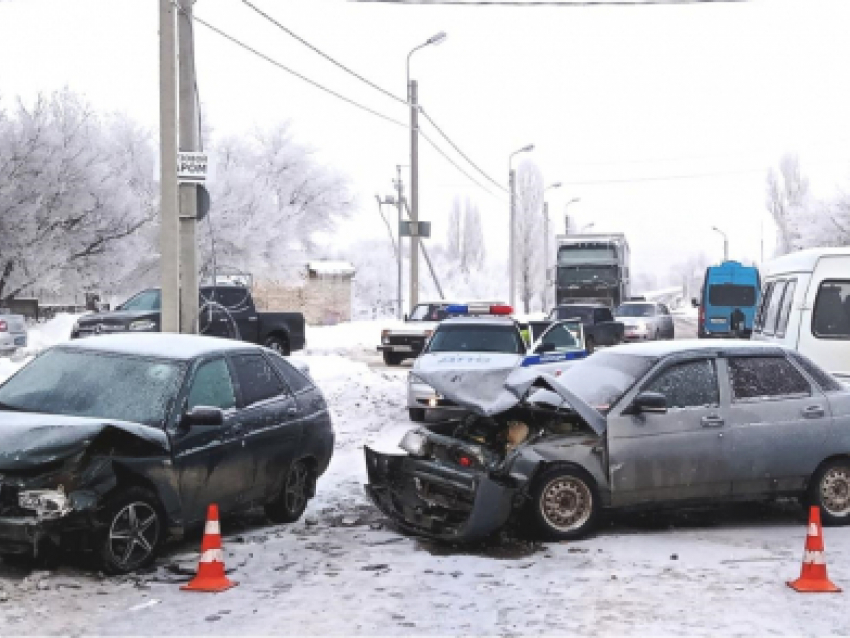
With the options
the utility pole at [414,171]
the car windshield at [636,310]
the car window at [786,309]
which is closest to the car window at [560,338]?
the car window at [786,309]

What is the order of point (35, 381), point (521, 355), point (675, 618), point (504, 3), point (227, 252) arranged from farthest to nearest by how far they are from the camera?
point (227, 252) → point (504, 3) → point (521, 355) → point (35, 381) → point (675, 618)

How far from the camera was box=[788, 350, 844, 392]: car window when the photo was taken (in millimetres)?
8820

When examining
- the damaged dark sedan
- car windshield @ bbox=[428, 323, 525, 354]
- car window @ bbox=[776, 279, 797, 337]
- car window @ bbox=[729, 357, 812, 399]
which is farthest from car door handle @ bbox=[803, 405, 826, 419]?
car windshield @ bbox=[428, 323, 525, 354]

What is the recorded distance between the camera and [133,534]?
6559 mm

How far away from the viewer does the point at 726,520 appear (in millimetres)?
8680

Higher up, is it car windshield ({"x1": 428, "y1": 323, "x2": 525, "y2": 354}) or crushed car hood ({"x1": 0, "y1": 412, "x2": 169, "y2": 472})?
car windshield ({"x1": 428, "y1": 323, "x2": 525, "y2": 354})

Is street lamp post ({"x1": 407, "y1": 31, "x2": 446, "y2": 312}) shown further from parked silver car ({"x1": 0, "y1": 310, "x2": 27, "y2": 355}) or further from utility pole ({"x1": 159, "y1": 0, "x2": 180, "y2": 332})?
utility pole ({"x1": 159, "y1": 0, "x2": 180, "y2": 332})

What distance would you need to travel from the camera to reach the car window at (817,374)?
882cm

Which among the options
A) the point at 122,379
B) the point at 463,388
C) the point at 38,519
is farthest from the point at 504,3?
the point at 38,519

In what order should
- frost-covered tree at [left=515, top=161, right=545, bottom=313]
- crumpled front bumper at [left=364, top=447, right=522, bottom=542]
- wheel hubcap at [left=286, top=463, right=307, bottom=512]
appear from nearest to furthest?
crumpled front bumper at [left=364, top=447, right=522, bottom=542] < wheel hubcap at [left=286, top=463, right=307, bottom=512] < frost-covered tree at [left=515, top=161, right=545, bottom=313]

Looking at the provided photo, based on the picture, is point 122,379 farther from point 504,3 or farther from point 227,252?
point 227,252

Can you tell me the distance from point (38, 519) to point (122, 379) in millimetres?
1528

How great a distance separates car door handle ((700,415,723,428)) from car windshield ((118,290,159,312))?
52.3 feet

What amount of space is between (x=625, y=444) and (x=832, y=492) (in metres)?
2.04
